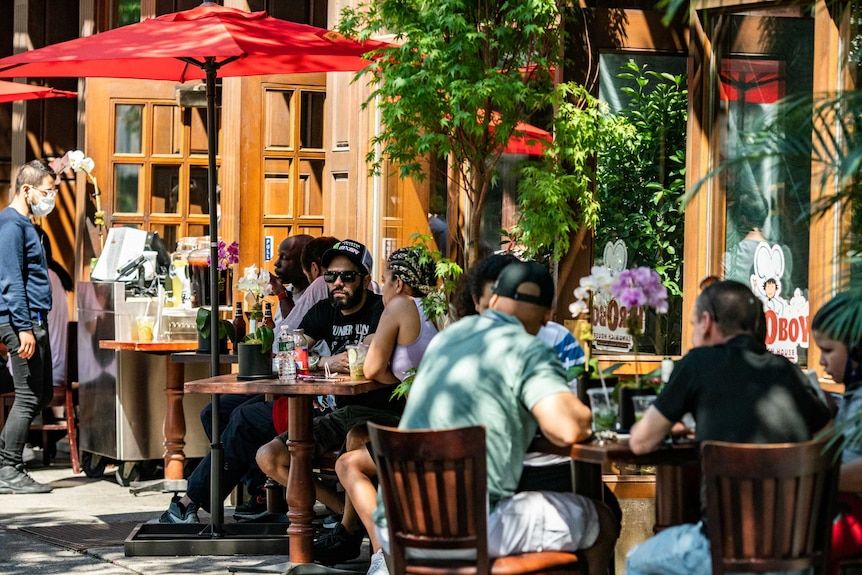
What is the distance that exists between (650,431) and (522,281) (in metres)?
0.71

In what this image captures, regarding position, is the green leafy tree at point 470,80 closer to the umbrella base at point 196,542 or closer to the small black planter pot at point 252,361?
the small black planter pot at point 252,361

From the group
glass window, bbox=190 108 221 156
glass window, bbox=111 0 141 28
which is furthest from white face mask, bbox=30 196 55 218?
glass window, bbox=111 0 141 28

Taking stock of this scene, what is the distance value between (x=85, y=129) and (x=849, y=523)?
7.65 meters

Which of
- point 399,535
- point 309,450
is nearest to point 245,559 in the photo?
point 309,450

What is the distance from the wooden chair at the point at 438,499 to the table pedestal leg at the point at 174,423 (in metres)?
4.19

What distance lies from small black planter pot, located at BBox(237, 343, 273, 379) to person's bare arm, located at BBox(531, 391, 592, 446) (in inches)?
90.3

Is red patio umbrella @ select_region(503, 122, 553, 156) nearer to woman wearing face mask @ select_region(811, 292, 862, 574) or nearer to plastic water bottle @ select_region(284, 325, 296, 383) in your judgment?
plastic water bottle @ select_region(284, 325, 296, 383)

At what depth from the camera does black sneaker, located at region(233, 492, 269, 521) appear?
7566 mm

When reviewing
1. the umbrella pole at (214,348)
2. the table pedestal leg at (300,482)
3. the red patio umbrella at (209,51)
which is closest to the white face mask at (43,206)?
the red patio umbrella at (209,51)

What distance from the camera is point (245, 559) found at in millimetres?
6730

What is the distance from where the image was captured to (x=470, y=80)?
21.3 feet

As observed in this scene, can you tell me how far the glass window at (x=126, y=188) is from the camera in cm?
1047

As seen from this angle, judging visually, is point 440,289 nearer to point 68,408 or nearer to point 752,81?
point 752,81

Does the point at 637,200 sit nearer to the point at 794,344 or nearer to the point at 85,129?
the point at 794,344
